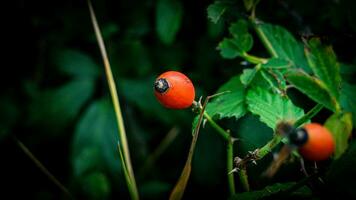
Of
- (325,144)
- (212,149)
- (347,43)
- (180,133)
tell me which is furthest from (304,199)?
(180,133)

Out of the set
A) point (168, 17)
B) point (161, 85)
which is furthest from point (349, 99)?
point (168, 17)

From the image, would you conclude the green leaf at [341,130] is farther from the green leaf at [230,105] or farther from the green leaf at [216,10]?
the green leaf at [216,10]

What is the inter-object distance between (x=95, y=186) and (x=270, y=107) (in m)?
0.82

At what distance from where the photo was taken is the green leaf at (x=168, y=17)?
56.9 inches

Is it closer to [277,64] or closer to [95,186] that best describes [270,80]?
[277,64]

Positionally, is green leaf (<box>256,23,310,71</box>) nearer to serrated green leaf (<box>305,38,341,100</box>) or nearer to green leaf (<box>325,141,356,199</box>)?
serrated green leaf (<box>305,38,341,100</box>)

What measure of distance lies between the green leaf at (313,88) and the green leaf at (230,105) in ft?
0.50

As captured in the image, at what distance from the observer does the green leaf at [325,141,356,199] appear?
2.33 feet

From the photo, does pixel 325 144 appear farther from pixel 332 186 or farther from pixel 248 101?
pixel 248 101

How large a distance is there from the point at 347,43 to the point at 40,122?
1.55 metres

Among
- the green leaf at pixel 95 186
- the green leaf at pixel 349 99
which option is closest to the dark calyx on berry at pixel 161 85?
the green leaf at pixel 349 99

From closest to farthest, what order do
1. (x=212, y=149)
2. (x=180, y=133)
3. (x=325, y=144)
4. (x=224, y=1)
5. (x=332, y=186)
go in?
(x=325, y=144) < (x=332, y=186) < (x=224, y=1) < (x=212, y=149) < (x=180, y=133)

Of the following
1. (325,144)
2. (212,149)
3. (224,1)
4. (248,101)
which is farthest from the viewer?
(212,149)

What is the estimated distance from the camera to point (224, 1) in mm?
1136
